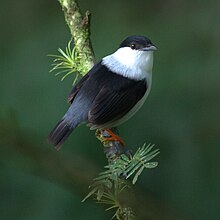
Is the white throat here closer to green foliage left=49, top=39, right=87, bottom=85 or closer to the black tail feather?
green foliage left=49, top=39, right=87, bottom=85

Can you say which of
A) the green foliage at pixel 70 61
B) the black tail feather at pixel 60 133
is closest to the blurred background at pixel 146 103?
the black tail feather at pixel 60 133

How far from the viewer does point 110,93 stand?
8.66 feet

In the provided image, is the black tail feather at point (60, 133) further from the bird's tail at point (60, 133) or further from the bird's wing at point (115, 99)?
the bird's wing at point (115, 99)

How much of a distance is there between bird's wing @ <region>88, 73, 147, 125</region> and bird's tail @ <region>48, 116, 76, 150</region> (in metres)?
0.11

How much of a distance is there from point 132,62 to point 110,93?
325mm

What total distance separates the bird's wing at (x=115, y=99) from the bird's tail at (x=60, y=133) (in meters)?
0.11

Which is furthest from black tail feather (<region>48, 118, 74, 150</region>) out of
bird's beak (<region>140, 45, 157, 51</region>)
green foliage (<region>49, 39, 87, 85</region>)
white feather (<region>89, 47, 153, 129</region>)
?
bird's beak (<region>140, 45, 157, 51</region>)

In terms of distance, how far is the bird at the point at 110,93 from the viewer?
2.56 m

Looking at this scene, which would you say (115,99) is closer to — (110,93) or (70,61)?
(110,93)

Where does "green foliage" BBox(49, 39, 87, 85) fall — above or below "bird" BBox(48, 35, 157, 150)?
above

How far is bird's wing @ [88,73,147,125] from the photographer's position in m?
2.57

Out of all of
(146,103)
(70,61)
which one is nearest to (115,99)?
(70,61)
